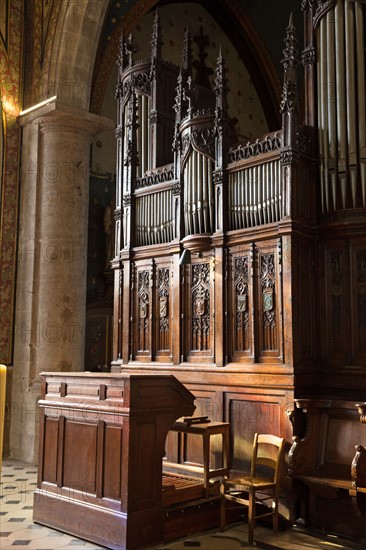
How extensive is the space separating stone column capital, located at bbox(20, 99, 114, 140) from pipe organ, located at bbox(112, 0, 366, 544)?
8.29ft

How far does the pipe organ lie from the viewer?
7.01 meters

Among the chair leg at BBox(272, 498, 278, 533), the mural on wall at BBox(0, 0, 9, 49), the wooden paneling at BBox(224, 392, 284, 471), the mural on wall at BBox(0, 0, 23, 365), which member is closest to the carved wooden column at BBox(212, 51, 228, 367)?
the wooden paneling at BBox(224, 392, 284, 471)

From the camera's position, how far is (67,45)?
10914 millimetres

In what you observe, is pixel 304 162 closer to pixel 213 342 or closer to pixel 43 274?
pixel 213 342

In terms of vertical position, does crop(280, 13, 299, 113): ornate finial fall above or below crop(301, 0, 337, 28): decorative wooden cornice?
below

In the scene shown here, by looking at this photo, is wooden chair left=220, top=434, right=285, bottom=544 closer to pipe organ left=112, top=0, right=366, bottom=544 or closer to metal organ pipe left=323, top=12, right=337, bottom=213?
pipe organ left=112, top=0, right=366, bottom=544

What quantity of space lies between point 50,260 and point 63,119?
7.84 ft

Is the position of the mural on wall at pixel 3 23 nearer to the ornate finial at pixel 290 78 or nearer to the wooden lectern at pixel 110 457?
the ornate finial at pixel 290 78

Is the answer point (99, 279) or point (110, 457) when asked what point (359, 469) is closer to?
point (110, 457)

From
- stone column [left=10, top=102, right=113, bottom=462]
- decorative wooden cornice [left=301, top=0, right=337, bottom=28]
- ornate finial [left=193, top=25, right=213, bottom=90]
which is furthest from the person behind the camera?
ornate finial [left=193, top=25, right=213, bottom=90]

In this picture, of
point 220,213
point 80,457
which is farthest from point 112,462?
point 220,213

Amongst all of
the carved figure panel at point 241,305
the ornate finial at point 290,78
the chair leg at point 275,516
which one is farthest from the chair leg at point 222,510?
the ornate finial at point 290,78

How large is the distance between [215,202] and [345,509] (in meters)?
3.82


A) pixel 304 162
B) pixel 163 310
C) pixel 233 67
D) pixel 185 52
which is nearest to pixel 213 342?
pixel 163 310
